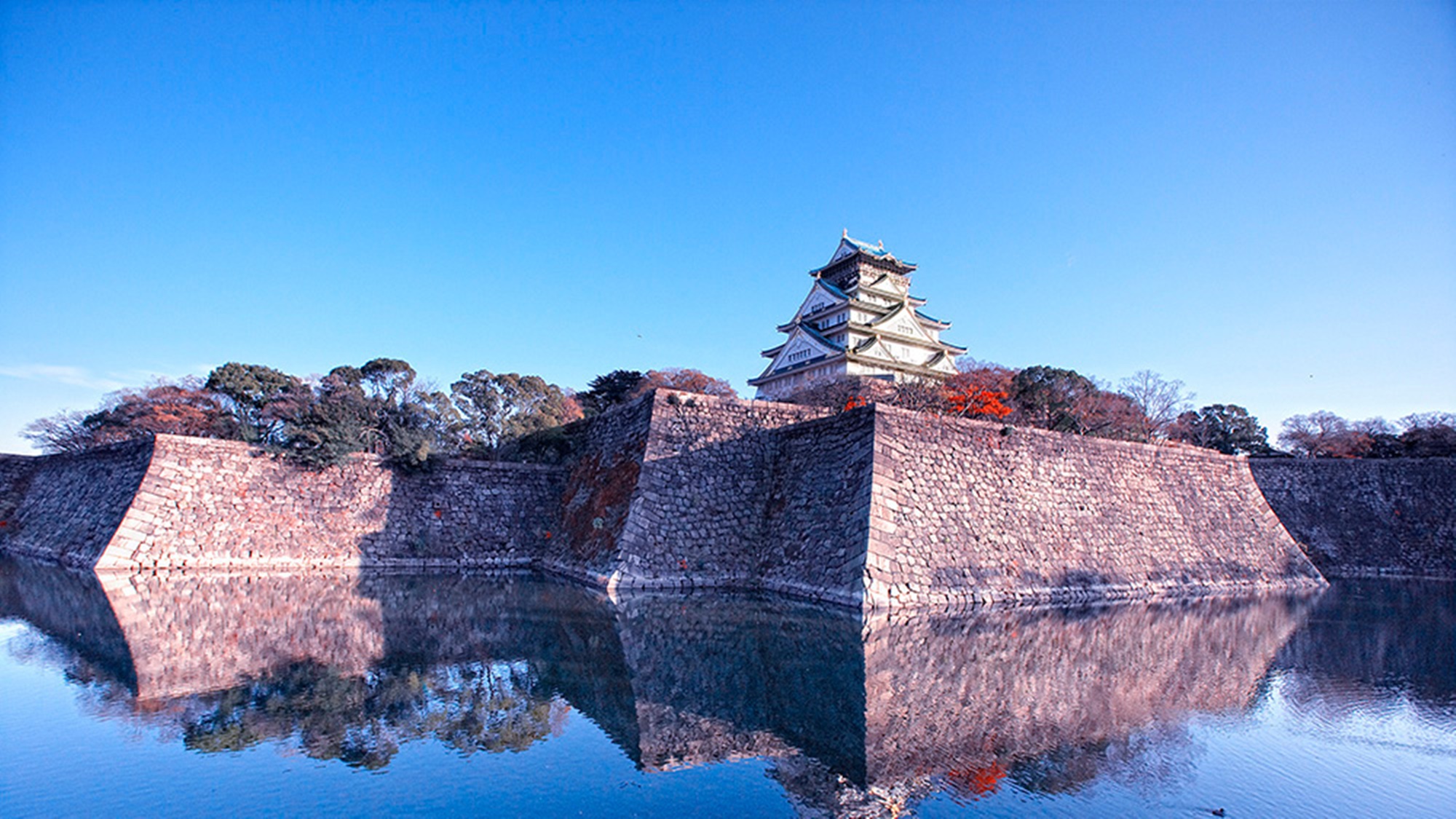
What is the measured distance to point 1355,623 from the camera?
465 inches

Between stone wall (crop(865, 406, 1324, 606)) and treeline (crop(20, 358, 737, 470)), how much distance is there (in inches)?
393

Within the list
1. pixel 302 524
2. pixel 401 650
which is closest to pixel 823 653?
pixel 401 650

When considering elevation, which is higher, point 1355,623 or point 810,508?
point 810,508

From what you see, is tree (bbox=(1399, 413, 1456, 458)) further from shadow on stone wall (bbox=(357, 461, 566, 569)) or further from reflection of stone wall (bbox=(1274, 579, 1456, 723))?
shadow on stone wall (bbox=(357, 461, 566, 569))

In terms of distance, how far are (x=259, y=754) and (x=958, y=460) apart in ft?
38.4

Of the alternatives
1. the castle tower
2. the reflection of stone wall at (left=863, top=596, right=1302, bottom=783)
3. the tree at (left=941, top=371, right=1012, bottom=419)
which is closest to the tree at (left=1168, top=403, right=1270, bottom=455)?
the castle tower

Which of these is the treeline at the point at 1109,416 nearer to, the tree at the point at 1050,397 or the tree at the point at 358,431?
the tree at the point at 1050,397

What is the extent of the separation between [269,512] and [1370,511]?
33621 millimetres

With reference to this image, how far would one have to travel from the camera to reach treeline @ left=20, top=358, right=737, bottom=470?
15289 mm

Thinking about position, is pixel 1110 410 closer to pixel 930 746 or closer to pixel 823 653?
pixel 823 653

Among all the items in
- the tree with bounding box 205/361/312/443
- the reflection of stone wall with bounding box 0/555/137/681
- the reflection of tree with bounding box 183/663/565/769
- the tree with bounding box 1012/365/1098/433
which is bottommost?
the reflection of stone wall with bounding box 0/555/137/681

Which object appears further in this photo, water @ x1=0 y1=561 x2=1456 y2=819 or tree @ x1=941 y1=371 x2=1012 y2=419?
tree @ x1=941 y1=371 x2=1012 y2=419

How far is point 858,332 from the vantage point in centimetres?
2967

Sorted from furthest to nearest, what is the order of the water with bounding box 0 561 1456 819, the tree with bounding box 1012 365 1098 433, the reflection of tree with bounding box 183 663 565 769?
the tree with bounding box 1012 365 1098 433
the reflection of tree with bounding box 183 663 565 769
the water with bounding box 0 561 1456 819
